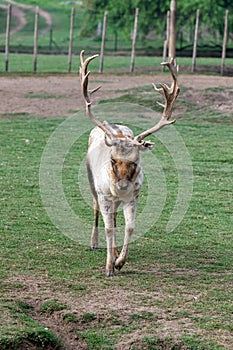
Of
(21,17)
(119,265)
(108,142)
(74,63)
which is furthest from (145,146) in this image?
(21,17)

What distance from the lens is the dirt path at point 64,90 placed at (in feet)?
71.4

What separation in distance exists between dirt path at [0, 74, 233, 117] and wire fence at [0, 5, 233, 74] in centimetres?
687

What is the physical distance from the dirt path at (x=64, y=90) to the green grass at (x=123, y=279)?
7.33 m

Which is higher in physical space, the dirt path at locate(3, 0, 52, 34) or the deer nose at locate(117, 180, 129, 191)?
the dirt path at locate(3, 0, 52, 34)

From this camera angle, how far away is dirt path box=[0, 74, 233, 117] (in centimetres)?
2175

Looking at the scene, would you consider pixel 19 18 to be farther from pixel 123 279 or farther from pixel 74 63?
Result: pixel 123 279

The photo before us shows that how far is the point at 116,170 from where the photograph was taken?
29.5 feet

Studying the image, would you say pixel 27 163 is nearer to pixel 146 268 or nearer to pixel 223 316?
pixel 146 268

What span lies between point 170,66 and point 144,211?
320 cm

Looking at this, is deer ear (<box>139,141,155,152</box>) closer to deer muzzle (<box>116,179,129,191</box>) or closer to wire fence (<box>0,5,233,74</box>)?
deer muzzle (<box>116,179,129,191</box>)

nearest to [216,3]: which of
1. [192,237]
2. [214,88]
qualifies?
[214,88]

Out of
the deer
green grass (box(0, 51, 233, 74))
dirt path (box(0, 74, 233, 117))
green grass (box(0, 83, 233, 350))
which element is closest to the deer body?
the deer

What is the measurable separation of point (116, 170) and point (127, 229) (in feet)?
2.42

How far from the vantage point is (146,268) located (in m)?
9.61
